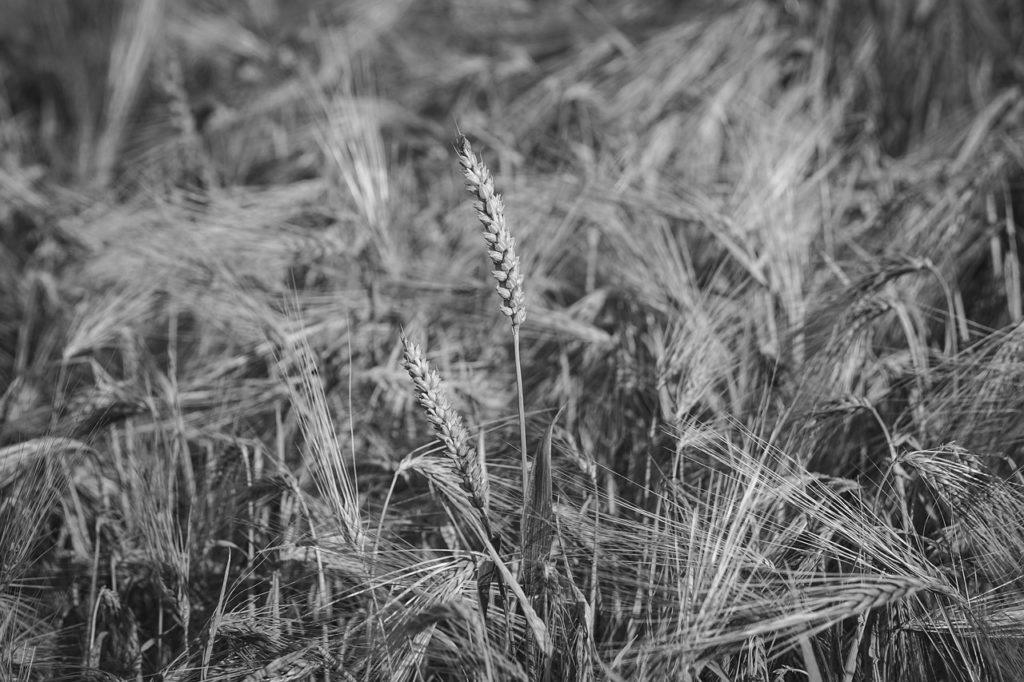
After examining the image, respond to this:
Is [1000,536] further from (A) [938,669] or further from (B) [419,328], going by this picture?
(B) [419,328]

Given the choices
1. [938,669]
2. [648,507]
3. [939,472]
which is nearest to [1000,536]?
[939,472]

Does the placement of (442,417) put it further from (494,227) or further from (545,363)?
(545,363)

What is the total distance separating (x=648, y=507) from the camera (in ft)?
3.59

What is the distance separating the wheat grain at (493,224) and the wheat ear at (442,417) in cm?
10

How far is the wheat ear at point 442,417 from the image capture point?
789mm

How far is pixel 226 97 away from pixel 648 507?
1.80m

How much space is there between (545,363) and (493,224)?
0.64m

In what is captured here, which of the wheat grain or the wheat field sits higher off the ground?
the wheat grain

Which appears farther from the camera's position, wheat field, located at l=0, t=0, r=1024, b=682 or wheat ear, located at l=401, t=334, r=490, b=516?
wheat field, located at l=0, t=0, r=1024, b=682

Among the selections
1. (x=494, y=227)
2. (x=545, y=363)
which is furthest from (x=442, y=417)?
(x=545, y=363)

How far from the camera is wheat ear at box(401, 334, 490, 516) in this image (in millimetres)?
789

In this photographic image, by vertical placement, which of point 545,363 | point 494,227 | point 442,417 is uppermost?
point 494,227

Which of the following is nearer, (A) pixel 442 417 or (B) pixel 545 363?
(A) pixel 442 417

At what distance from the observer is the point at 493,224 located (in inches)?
30.5
